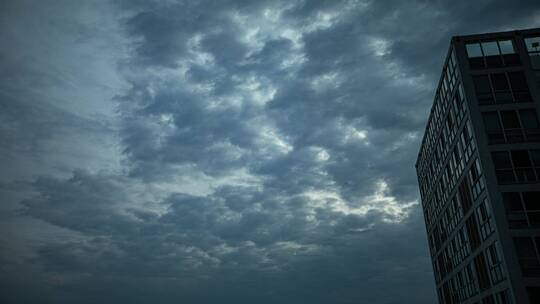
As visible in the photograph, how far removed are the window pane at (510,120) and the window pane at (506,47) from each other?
642cm

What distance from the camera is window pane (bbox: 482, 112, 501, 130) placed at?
113ft

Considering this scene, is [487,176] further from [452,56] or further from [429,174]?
[429,174]

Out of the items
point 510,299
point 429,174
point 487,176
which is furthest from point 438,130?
point 510,299

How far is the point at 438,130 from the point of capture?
47406 mm

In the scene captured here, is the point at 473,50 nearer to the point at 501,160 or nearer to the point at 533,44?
the point at 533,44

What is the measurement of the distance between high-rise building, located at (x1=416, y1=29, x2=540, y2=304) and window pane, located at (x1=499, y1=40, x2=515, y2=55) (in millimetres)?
83

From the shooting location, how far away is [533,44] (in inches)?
1433

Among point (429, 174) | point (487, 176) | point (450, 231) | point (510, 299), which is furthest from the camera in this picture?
point (429, 174)

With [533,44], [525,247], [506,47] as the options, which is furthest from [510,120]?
[525,247]

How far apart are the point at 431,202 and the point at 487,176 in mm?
23498

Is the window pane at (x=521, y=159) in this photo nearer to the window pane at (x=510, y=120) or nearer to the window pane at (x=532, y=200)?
the window pane at (x=510, y=120)

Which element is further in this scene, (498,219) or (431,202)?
(431,202)

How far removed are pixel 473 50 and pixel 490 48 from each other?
1569mm

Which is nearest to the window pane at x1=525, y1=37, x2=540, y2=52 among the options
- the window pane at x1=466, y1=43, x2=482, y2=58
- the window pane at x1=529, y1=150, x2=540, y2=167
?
the window pane at x1=466, y1=43, x2=482, y2=58
